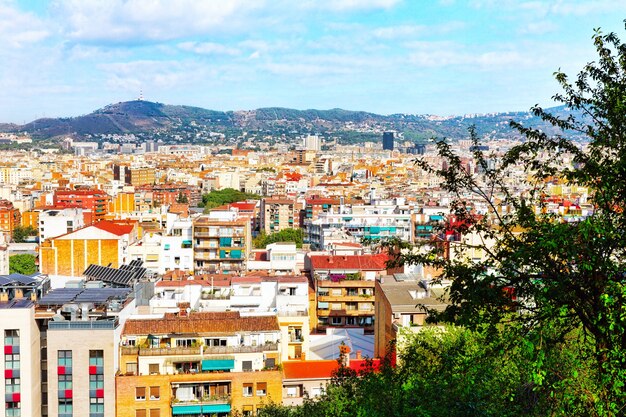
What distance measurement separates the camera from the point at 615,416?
22.4ft

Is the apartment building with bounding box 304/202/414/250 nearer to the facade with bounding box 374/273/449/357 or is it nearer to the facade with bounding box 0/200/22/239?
the facade with bounding box 0/200/22/239

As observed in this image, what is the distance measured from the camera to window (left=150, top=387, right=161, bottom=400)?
17.3 meters

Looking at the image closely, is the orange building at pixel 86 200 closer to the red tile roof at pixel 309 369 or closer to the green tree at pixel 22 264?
the green tree at pixel 22 264

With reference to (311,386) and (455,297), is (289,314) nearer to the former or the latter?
(311,386)

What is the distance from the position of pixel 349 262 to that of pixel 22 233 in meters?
38.3

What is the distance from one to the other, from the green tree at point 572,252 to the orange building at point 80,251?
29458mm

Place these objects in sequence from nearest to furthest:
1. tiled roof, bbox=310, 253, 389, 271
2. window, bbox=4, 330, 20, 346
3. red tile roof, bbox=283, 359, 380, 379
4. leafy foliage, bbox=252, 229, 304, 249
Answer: window, bbox=4, 330, 20, 346 → red tile roof, bbox=283, 359, 380, 379 → tiled roof, bbox=310, 253, 389, 271 → leafy foliage, bbox=252, 229, 304, 249

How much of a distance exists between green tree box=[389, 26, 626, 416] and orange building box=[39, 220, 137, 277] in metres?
29.5

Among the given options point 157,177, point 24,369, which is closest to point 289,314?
point 24,369

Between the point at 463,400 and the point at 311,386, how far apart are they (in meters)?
8.69

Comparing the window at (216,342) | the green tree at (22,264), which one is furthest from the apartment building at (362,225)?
the window at (216,342)

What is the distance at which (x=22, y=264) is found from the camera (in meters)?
45.3

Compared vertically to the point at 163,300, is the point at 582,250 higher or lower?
higher

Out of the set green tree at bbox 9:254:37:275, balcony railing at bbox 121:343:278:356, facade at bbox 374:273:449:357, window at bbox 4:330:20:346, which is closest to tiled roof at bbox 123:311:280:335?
balcony railing at bbox 121:343:278:356
